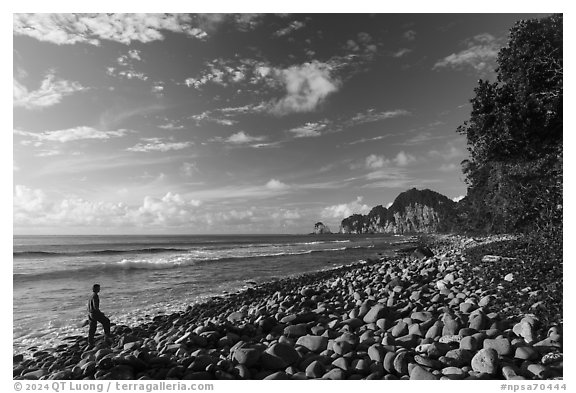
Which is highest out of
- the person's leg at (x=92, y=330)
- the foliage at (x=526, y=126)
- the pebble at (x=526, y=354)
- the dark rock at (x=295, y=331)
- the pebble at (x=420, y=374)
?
the foliage at (x=526, y=126)

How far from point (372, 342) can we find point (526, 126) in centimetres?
789

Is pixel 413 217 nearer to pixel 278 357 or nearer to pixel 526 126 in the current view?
pixel 526 126

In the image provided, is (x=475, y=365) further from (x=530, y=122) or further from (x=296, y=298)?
(x=530, y=122)

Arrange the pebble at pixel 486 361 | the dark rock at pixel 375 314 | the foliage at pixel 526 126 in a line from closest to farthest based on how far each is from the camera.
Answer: the pebble at pixel 486 361 → the dark rock at pixel 375 314 → the foliage at pixel 526 126

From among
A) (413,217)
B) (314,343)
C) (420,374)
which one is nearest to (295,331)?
(314,343)

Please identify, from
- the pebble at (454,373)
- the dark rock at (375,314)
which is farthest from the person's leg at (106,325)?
the pebble at (454,373)

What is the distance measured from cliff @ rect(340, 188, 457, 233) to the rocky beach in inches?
1695

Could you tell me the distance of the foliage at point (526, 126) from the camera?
8398 millimetres

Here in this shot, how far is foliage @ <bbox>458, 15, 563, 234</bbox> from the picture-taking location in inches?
331

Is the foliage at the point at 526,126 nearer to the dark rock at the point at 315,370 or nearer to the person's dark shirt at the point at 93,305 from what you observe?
the dark rock at the point at 315,370

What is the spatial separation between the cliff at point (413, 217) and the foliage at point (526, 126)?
39637 mm

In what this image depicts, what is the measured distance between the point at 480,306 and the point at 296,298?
5563 mm

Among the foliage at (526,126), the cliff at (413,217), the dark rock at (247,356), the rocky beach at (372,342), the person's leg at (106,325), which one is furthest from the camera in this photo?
the cliff at (413,217)
